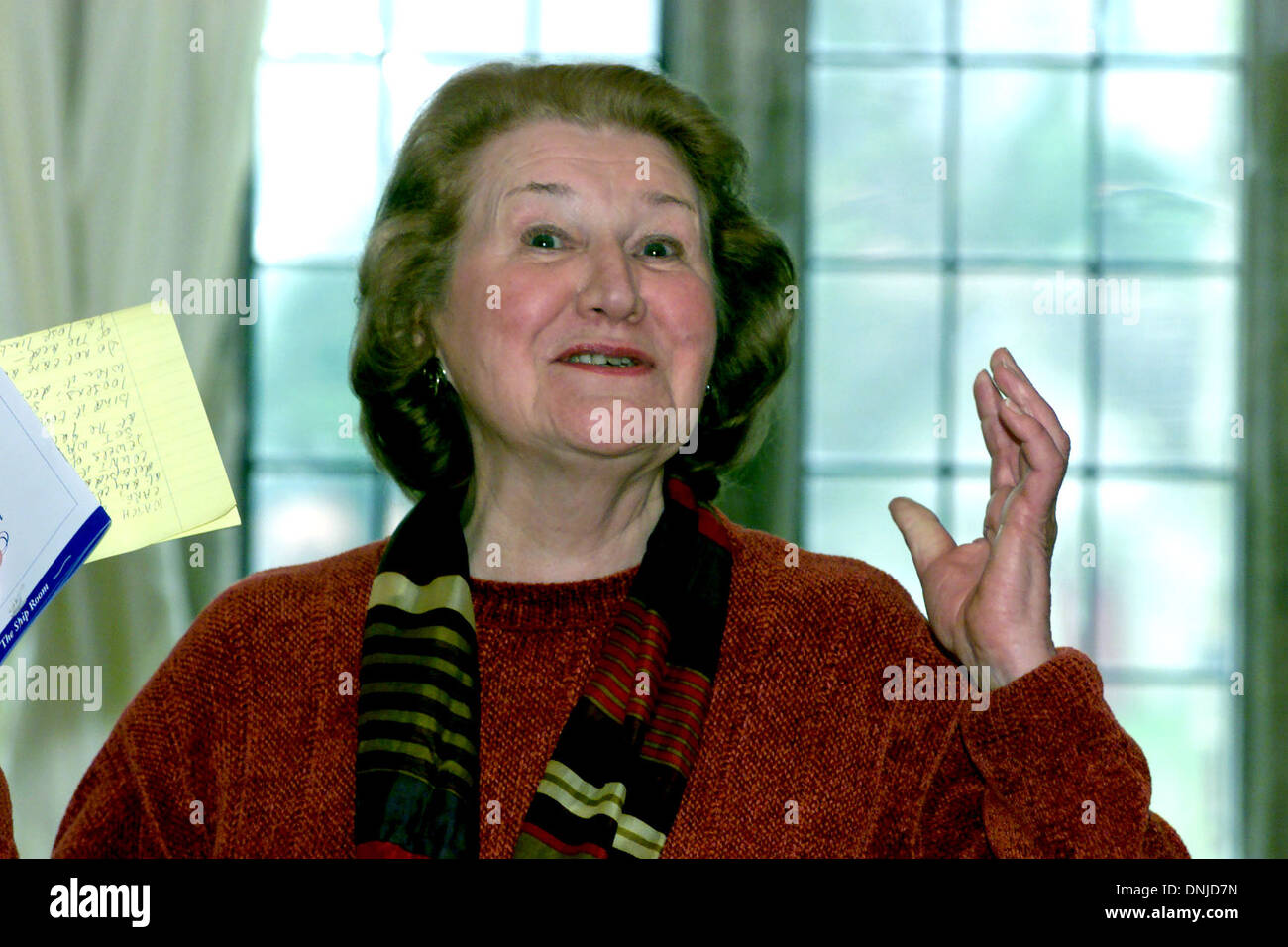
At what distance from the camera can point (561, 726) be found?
1083 millimetres

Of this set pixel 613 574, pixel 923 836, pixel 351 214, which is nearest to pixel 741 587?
pixel 613 574

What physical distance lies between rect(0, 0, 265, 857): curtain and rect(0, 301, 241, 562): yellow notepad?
142 cm

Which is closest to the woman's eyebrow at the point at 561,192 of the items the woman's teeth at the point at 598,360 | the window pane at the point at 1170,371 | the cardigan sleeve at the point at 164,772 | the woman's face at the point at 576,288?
the woman's face at the point at 576,288

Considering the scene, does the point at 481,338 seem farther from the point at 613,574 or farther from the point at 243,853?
the point at 243,853

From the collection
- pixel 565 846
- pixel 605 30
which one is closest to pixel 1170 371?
pixel 605 30

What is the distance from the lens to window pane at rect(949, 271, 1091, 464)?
2.62 meters

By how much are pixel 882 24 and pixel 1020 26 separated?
30cm

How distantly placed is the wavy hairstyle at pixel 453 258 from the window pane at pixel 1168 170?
1.65m

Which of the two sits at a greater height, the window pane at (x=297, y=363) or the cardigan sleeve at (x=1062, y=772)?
the window pane at (x=297, y=363)

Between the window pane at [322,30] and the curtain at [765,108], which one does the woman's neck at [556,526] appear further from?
the window pane at [322,30]

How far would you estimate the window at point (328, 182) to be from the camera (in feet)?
8.41

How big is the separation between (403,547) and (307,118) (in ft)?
5.60

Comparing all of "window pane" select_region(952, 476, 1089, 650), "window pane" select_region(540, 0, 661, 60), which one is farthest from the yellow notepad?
"window pane" select_region(952, 476, 1089, 650)
